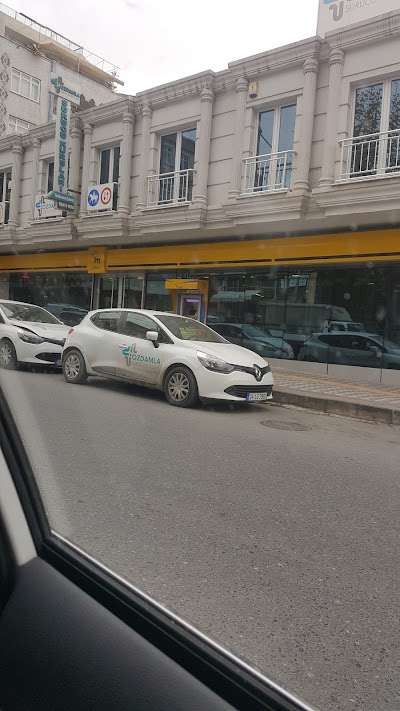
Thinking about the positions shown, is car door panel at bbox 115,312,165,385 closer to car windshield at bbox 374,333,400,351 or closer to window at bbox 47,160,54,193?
car windshield at bbox 374,333,400,351

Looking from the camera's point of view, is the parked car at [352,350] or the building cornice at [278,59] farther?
the parked car at [352,350]

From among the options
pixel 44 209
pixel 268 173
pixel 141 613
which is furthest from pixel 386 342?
pixel 44 209

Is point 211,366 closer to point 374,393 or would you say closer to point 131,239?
point 374,393

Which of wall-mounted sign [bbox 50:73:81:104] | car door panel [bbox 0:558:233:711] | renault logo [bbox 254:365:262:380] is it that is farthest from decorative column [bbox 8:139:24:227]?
car door panel [bbox 0:558:233:711]

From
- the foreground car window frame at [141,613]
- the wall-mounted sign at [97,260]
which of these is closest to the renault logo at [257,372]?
the foreground car window frame at [141,613]

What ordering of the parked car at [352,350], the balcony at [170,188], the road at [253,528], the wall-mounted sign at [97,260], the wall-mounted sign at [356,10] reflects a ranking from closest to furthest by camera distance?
the road at [253,528] < the wall-mounted sign at [356,10] < the parked car at [352,350] < the balcony at [170,188] < the wall-mounted sign at [97,260]

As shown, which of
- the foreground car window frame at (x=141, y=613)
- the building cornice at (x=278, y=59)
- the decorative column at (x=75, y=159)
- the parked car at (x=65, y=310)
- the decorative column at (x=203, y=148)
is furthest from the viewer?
the parked car at (x=65, y=310)

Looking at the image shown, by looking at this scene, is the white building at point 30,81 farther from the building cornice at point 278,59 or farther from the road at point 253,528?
the building cornice at point 278,59

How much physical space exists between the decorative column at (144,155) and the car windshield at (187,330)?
6872 millimetres

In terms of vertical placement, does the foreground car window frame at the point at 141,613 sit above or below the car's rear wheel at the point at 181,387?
above

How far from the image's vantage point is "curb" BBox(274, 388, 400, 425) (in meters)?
7.96

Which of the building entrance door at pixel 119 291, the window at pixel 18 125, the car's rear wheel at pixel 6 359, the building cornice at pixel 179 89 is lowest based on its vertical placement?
the car's rear wheel at pixel 6 359

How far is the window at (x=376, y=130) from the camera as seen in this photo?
10695 mm

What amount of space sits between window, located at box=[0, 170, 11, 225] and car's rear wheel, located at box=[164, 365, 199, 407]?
14.2 m
